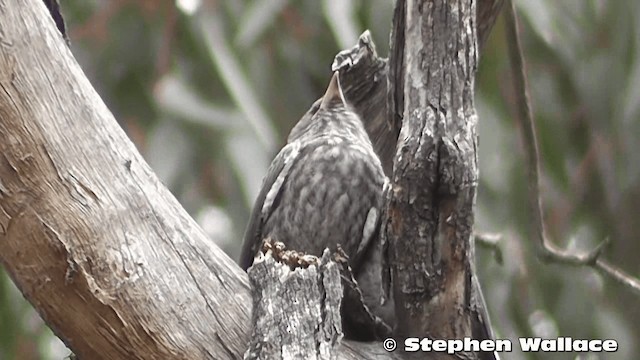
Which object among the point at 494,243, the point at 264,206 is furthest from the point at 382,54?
the point at 264,206

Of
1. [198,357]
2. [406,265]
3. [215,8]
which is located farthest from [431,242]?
[215,8]

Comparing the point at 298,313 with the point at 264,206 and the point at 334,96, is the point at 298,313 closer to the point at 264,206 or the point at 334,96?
the point at 264,206

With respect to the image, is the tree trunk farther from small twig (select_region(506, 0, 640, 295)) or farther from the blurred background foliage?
the blurred background foliage

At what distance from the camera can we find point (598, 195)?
2.24 meters

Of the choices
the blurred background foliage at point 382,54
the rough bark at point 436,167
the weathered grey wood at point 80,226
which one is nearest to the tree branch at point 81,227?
the weathered grey wood at point 80,226

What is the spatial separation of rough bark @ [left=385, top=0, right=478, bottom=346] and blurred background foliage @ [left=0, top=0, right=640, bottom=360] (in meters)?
0.93

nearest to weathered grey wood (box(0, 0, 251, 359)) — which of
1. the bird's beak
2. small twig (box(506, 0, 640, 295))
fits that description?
the bird's beak

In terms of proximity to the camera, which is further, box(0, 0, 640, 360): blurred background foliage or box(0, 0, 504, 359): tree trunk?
box(0, 0, 640, 360): blurred background foliage

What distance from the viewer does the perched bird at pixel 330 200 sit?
1222 mm

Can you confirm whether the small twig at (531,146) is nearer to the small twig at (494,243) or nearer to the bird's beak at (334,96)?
the small twig at (494,243)

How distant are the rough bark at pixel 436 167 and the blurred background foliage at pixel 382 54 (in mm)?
932

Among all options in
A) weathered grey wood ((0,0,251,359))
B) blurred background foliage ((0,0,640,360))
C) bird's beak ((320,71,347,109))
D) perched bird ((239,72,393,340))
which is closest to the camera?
weathered grey wood ((0,0,251,359))

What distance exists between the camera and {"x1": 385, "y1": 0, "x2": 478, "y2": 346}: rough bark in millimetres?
977

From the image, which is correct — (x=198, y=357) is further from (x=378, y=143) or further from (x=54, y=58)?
(x=378, y=143)
